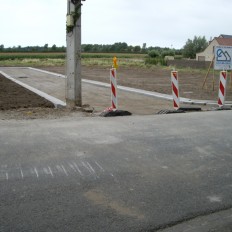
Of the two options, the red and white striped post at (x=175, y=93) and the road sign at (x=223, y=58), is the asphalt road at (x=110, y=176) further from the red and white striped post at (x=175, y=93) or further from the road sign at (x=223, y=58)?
the road sign at (x=223, y=58)

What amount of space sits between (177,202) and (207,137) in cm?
344

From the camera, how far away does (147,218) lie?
3914mm

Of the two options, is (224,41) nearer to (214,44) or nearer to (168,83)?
(214,44)

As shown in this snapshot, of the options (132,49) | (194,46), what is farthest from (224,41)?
(132,49)

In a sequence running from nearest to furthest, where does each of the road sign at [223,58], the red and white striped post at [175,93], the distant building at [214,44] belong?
the red and white striped post at [175,93] → the road sign at [223,58] → the distant building at [214,44]

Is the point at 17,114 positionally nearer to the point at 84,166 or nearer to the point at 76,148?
the point at 76,148

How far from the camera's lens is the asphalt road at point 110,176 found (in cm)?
391

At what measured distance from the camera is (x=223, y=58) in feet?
54.2

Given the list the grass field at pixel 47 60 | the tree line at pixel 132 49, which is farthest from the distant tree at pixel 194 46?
the grass field at pixel 47 60

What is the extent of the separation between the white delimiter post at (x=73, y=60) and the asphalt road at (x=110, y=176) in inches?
110

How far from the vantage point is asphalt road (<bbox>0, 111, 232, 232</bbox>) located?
12.8 ft

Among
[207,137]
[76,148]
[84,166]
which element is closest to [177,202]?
[84,166]

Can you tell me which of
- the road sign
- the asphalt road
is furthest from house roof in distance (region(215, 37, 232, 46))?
the asphalt road

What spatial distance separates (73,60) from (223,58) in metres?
8.12
